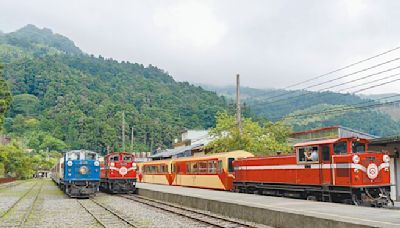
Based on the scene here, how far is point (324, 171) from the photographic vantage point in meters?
20.0

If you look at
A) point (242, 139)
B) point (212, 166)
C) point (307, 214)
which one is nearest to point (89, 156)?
point (212, 166)

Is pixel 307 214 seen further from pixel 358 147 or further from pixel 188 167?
pixel 188 167

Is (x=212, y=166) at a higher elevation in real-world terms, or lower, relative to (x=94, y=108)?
lower

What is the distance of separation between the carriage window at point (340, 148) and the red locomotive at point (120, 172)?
60.3 ft

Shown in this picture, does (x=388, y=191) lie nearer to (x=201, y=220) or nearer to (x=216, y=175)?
(x=201, y=220)

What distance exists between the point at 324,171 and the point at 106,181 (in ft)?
64.9

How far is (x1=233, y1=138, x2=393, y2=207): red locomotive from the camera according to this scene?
18.6 metres

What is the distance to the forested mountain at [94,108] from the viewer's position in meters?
122

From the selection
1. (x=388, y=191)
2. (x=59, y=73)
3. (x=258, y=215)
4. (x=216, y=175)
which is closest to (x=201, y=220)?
(x=258, y=215)

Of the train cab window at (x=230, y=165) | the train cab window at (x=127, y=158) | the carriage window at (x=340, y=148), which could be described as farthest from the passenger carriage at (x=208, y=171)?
the carriage window at (x=340, y=148)

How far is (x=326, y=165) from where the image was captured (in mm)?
19922

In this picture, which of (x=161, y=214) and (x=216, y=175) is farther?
(x=216, y=175)

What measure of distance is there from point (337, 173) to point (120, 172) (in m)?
18.7

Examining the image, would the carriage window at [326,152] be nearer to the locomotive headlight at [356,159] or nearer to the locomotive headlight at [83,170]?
the locomotive headlight at [356,159]
